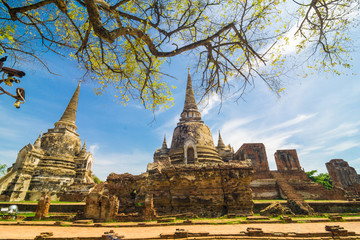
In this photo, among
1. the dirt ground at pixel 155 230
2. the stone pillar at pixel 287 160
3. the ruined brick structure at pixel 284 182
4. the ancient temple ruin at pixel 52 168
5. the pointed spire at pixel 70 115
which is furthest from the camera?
the pointed spire at pixel 70 115

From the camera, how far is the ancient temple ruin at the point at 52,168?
18203 millimetres

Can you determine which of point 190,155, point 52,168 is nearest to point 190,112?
point 190,155

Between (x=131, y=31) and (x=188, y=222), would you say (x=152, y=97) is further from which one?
(x=188, y=222)

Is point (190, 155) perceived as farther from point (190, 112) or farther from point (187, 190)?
point (187, 190)

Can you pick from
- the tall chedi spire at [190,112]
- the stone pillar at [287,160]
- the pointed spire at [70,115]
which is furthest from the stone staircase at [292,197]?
the pointed spire at [70,115]

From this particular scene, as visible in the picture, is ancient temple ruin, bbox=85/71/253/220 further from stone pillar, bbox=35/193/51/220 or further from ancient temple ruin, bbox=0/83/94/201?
ancient temple ruin, bbox=0/83/94/201

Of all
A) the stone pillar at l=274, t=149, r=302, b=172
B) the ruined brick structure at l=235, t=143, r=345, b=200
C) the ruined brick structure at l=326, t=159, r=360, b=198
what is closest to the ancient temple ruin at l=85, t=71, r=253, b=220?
the ruined brick structure at l=235, t=143, r=345, b=200

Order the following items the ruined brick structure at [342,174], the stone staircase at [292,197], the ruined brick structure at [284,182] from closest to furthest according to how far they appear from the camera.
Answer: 1. the stone staircase at [292,197]
2. the ruined brick structure at [284,182]
3. the ruined brick structure at [342,174]

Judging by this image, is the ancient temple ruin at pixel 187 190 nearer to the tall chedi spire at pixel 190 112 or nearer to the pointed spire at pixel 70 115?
the tall chedi spire at pixel 190 112

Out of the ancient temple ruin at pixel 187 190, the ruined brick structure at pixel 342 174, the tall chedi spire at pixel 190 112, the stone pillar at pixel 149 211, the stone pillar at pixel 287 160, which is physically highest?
the tall chedi spire at pixel 190 112

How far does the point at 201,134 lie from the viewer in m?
21.5

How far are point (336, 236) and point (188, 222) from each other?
13.3 feet

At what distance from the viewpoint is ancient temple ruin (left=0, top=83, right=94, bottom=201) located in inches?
717

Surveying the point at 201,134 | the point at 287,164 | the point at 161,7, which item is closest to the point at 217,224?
the point at 161,7
